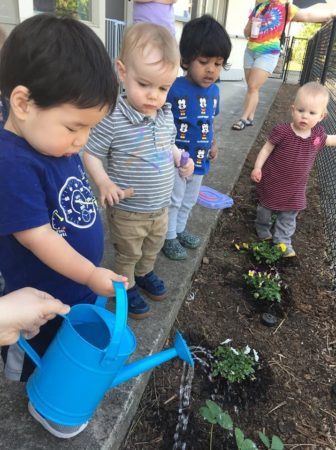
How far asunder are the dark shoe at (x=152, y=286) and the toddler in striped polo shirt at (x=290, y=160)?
127 centimetres

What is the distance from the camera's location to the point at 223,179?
3.99 metres

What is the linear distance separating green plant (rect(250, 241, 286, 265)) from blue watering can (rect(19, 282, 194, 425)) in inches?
72.6

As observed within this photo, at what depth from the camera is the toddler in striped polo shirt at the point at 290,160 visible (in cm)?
281

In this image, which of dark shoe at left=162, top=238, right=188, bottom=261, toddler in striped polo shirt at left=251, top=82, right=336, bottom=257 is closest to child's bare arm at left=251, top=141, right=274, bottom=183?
toddler in striped polo shirt at left=251, top=82, right=336, bottom=257

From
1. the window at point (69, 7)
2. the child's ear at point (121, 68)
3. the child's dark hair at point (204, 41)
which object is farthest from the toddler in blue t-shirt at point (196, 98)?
the window at point (69, 7)

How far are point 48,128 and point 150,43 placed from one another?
78cm

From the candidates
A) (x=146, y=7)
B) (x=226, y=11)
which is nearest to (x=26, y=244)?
(x=146, y=7)

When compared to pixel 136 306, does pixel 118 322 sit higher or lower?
higher

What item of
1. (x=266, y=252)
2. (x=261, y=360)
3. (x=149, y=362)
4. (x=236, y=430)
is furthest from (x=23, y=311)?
(x=266, y=252)

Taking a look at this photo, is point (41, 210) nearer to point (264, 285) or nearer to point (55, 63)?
point (55, 63)

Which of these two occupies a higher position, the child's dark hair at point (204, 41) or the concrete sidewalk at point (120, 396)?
the child's dark hair at point (204, 41)

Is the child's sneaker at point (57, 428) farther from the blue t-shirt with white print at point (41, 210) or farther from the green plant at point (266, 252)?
the green plant at point (266, 252)

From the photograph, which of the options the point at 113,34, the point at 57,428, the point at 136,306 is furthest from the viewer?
the point at 113,34

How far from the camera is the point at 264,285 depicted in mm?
2613
